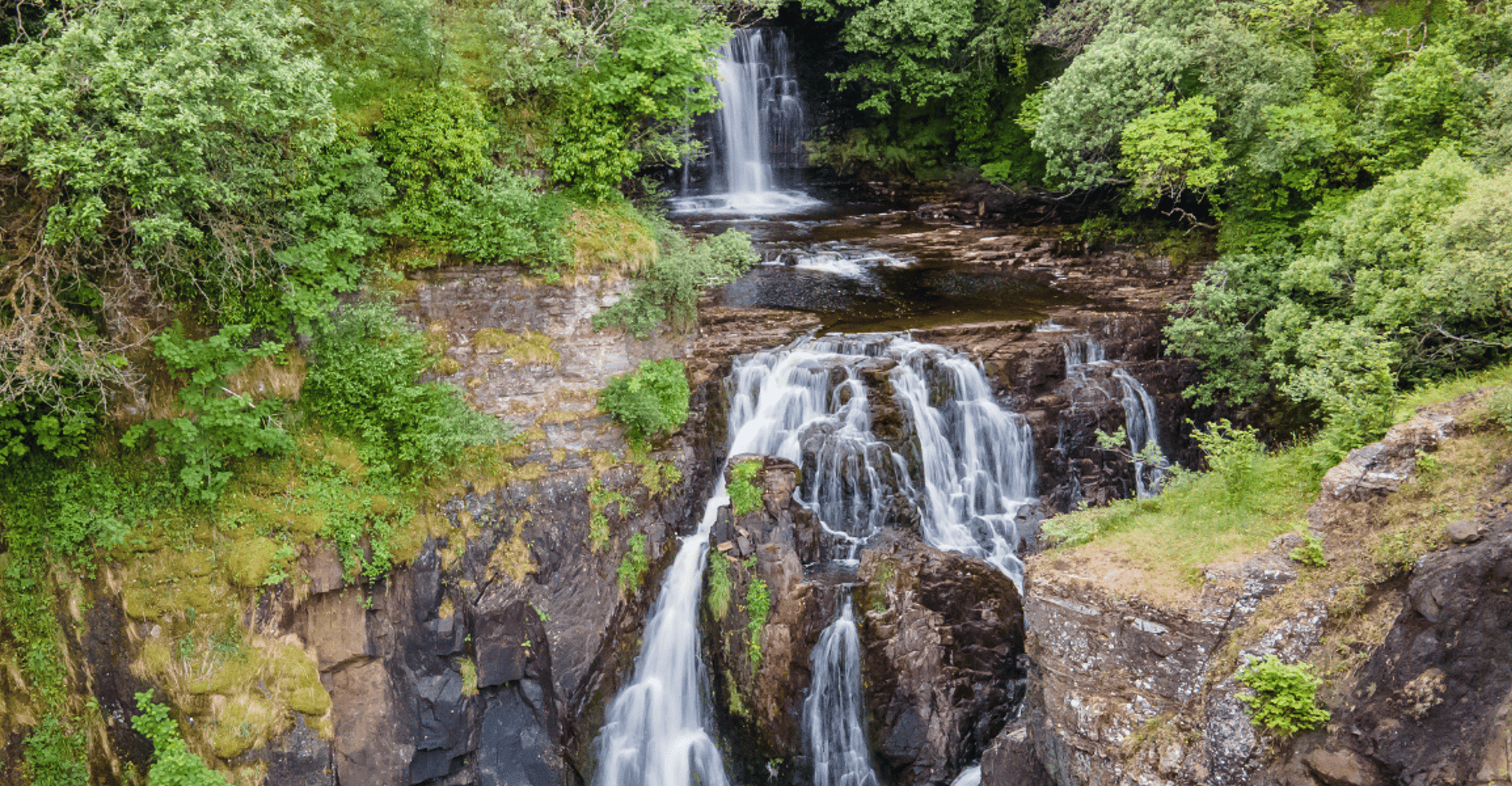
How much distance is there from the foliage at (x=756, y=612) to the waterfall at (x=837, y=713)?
806 millimetres

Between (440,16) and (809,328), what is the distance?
729 cm

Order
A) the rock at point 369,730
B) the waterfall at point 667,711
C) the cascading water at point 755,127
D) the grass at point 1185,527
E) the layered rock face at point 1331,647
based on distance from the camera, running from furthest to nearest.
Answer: the cascading water at point 755,127 → the waterfall at point 667,711 → the rock at point 369,730 → the grass at point 1185,527 → the layered rock face at point 1331,647

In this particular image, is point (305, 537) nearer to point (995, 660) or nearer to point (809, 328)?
point (809, 328)

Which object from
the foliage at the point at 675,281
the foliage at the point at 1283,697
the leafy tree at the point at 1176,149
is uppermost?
the leafy tree at the point at 1176,149

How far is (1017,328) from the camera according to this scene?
1409cm

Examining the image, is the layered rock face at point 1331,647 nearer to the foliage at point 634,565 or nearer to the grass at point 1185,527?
the grass at point 1185,527

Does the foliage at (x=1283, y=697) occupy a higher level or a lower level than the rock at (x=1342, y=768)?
higher

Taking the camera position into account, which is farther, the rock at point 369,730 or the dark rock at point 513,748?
the dark rock at point 513,748

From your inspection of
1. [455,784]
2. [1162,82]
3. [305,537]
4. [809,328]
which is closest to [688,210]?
[809,328]

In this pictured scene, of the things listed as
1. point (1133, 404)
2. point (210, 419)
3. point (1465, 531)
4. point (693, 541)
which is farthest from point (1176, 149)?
point (210, 419)

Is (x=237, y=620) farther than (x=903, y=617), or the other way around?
(x=903, y=617)

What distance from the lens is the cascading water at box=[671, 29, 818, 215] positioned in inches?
877

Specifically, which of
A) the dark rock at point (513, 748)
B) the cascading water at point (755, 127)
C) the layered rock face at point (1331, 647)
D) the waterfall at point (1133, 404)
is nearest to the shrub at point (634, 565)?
the dark rock at point (513, 748)

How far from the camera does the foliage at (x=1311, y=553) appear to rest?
25.3 feet
